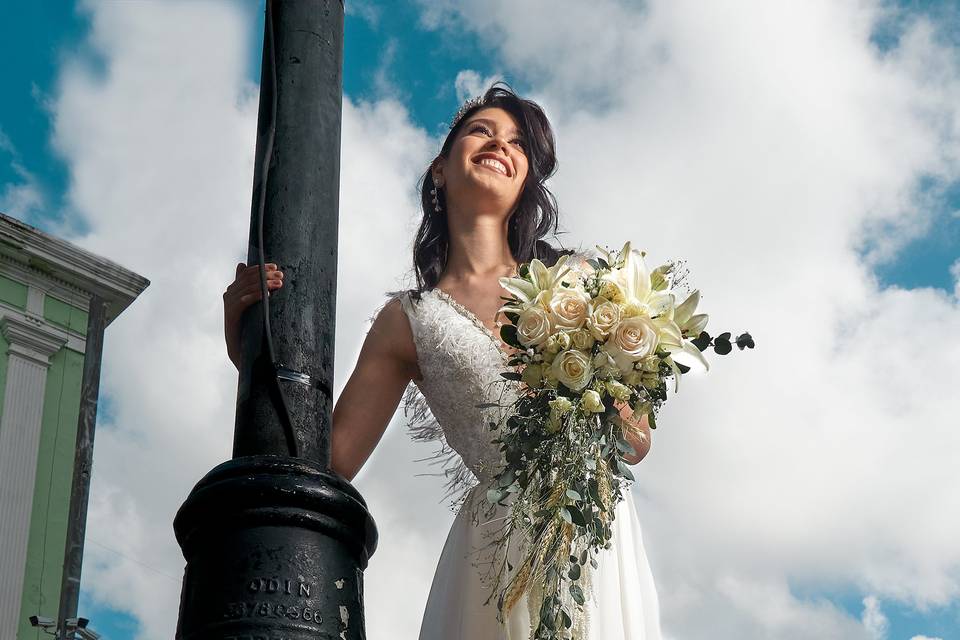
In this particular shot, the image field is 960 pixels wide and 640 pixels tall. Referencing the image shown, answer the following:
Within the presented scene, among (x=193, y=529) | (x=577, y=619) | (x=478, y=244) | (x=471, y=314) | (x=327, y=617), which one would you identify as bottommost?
(x=327, y=617)

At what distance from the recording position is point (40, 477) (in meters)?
13.2

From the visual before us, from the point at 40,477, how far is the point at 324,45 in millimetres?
11650

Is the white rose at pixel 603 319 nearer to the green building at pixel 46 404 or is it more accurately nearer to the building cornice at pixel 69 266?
the green building at pixel 46 404

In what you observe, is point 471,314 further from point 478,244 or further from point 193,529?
point 193,529

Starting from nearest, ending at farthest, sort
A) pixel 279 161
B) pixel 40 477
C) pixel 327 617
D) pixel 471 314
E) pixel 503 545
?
pixel 327 617
pixel 279 161
pixel 503 545
pixel 471 314
pixel 40 477

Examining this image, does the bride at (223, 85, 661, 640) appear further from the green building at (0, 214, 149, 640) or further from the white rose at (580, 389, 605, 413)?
the green building at (0, 214, 149, 640)

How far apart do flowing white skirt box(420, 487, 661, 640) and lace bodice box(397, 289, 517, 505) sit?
6.7 inches

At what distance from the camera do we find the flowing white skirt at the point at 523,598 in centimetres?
365

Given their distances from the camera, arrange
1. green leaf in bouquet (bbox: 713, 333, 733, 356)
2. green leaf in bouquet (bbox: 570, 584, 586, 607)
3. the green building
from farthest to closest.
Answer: the green building < green leaf in bouquet (bbox: 713, 333, 733, 356) < green leaf in bouquet (bbox: 570, 584, 586, 607)

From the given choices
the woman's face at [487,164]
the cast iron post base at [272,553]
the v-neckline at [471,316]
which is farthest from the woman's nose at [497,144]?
the cast iron post base at [272,553]

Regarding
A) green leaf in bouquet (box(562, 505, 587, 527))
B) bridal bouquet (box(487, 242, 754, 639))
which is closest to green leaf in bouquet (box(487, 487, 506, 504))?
bridal bouquet (box(487, 242, 754, 639))

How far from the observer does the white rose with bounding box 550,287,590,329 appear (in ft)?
11.6

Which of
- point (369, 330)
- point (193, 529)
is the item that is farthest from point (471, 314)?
point (193, 529)

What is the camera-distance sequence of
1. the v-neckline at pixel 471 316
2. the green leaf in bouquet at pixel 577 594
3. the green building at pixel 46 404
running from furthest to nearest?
the green building at pixel 46 404
the v-neckline at pixel 471 316
the green leaf in bouquet at pixel 577 594
